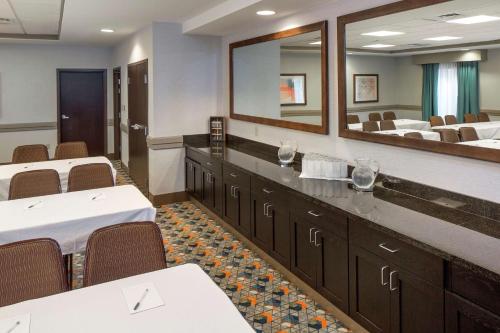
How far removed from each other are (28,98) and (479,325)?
8.69 metres

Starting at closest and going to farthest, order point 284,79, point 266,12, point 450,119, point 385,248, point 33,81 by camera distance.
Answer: point 385,248
point 450,119
point 266,12
point 284,79
point 33,81

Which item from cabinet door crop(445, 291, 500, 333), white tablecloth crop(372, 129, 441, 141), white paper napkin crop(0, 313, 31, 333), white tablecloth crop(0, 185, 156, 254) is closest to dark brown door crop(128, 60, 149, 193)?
white tablecloth crop(0, 185, 156, 254)

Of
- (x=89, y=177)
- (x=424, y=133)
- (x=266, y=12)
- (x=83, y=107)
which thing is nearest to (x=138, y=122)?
(x=89, y=177)

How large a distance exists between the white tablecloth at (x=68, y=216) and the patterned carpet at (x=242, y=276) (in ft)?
2.46

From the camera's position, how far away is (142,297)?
68.3 inches

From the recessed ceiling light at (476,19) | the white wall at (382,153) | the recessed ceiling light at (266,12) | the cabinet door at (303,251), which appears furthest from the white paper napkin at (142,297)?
the recessed ceiling light at (266,12)

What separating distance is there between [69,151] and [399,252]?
4476mm

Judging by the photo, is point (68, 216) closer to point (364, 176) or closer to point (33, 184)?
point (33, 184)

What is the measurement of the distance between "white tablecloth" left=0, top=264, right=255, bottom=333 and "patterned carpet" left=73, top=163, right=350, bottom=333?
116 cm

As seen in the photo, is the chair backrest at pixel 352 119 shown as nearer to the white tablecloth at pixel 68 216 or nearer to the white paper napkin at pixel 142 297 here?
the white tablecloth at pixel 68 216

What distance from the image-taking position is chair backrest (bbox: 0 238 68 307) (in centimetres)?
198

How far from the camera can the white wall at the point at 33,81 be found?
8.14 metres

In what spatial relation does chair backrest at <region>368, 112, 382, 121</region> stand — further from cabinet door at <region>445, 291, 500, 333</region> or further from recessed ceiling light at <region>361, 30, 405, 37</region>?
cabinet door at <region>445, 291, 500, 333</region>

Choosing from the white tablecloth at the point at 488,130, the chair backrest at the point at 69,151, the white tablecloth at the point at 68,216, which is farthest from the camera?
the chair backrest at the point at 69,151
